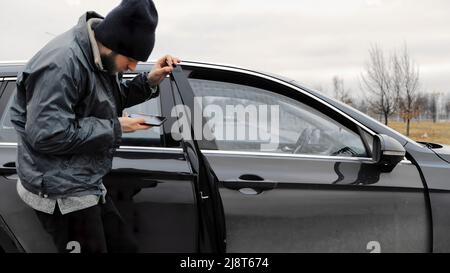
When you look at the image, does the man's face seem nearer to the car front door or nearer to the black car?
the black car

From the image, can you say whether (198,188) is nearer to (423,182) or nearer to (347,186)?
(347,186)

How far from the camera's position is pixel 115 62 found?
5.90ft

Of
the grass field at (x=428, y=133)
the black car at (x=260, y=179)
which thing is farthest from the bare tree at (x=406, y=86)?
the black car at (x=260, y=179)

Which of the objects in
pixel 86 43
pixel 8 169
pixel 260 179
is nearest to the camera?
pixel 86 43

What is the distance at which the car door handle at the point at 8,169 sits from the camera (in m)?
2.18

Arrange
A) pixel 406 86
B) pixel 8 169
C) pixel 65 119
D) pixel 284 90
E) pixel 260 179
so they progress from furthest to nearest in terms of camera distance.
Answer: pixel 406 86
pixel 284 90
pixel 260 179
pixel 8 169
pixel 65 119

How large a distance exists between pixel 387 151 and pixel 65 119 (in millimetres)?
1588

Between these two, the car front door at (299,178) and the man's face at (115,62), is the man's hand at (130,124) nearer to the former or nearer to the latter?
the man's face at (115,62)

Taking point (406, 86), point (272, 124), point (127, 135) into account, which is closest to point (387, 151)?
point (272, 124)

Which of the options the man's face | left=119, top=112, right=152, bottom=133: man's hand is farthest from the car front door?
the man's face

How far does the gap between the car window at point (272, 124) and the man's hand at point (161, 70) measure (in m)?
0.24

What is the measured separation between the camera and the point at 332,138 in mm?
2518

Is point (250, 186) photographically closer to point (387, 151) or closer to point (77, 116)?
point (387, 151)

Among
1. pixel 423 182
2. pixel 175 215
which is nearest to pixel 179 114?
pixel 175 215
